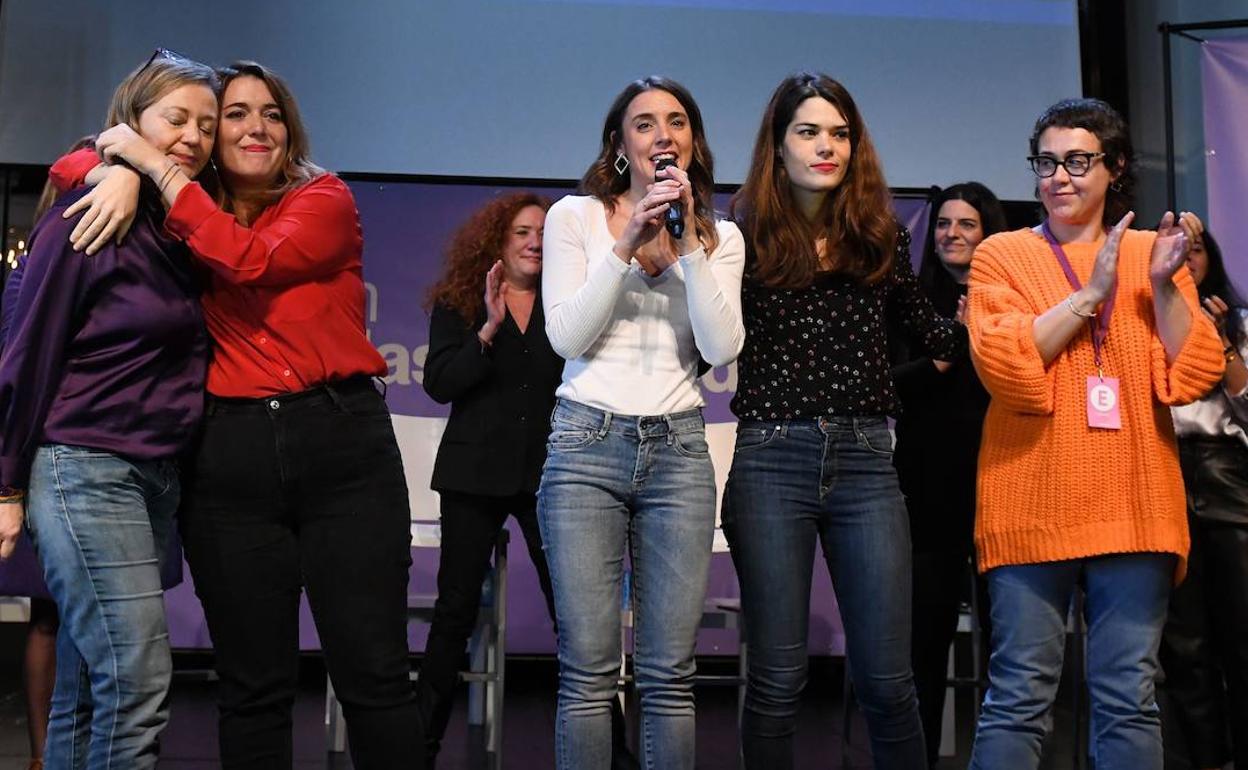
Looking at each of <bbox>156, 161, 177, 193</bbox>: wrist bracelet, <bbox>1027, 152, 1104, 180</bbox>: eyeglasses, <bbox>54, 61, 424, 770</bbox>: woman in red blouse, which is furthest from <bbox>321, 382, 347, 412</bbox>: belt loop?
<bbox>1027, 152, 1104, 180</bbox>: eyeglasses

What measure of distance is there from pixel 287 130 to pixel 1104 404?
5.24 ft

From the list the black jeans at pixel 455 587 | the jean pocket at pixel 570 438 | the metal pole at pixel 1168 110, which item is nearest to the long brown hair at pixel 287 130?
the jean pocket at pixel 570 438

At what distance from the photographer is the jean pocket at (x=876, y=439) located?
2.26m

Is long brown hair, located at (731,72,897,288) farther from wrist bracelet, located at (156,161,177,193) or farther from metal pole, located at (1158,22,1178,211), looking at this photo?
metal pole, located at (1158,22,1178,211)

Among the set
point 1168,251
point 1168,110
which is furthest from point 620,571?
point 1168,110

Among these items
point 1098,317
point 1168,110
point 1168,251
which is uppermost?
point 1168,110

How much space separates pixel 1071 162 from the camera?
2.31 meters

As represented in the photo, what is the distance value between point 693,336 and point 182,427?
3.05 feet

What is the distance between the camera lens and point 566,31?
16.3 feet

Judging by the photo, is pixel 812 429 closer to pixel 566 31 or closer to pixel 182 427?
pixel 182 427

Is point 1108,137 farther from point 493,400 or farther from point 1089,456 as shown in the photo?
point 493,400

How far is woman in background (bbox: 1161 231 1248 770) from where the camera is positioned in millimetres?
3088

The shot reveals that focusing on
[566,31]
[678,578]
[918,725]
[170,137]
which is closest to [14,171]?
[566,31]

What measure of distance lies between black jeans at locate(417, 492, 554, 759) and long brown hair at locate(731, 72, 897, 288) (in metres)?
1.18
